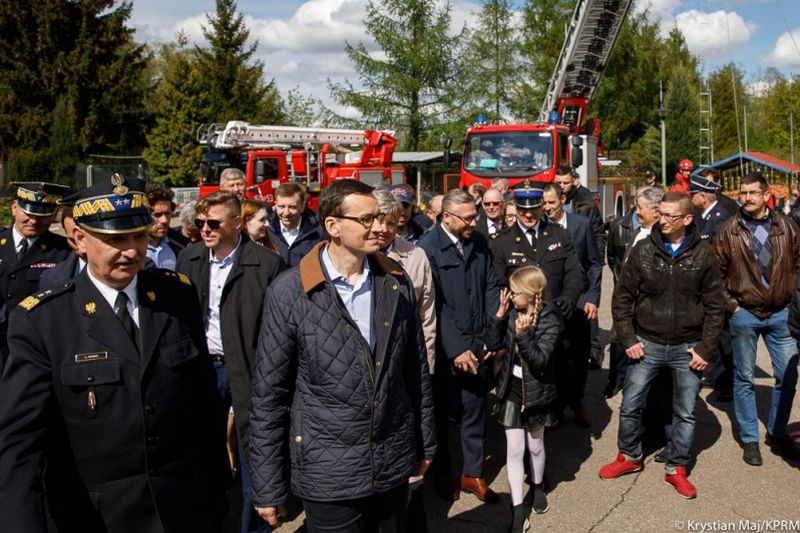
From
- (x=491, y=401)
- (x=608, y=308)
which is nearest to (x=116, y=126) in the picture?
(x=608, y=308)

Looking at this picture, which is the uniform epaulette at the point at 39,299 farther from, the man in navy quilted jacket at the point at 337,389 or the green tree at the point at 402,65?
the green tree at the point at 402,65

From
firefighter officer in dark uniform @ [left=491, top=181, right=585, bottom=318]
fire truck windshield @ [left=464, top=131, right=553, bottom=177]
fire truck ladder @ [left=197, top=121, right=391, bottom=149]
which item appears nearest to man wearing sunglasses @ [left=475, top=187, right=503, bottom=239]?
firefighter officer in dark uniform @ [left=491, top=181, right=585, bottom=318]

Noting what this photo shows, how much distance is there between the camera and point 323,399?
2904 mm

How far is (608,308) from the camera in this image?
11125mm

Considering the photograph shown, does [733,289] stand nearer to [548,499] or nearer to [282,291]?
[548,499]

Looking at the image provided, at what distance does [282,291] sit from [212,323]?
1.50 metres

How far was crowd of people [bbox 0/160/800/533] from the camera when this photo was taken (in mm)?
2473

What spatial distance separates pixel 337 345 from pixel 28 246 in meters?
2.97

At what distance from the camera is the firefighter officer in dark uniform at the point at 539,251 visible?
5.68m

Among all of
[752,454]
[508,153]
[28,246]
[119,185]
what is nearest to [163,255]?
[28,246]

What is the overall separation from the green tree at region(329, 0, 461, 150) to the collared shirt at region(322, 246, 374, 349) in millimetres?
28308

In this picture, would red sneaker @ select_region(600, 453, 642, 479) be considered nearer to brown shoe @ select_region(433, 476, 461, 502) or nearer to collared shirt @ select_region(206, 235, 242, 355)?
brown shoe @ select_region(433, 476, 461, 502)

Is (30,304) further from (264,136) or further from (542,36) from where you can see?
(542,36)

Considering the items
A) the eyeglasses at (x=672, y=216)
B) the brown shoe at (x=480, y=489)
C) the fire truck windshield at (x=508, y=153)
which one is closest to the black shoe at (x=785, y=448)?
the eyeglasses at (x=672, y=216)
